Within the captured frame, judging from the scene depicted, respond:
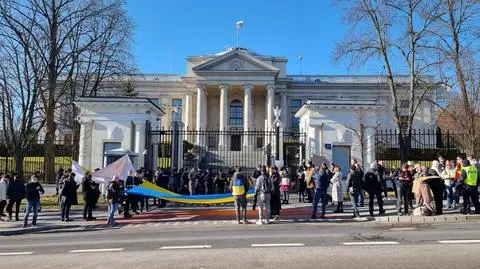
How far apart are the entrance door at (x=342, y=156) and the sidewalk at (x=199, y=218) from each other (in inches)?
152

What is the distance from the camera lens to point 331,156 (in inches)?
934

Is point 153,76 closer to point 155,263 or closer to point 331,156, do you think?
point 331,156

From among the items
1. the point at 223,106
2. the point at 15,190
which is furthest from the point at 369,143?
the point at 223,106

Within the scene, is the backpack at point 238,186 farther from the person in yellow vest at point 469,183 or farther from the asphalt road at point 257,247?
the person in yellow vest at point 469,183

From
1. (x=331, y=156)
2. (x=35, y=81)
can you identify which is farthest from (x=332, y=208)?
(x=35, y=81)

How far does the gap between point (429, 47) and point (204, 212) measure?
18.6 metres

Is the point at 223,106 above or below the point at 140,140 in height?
above

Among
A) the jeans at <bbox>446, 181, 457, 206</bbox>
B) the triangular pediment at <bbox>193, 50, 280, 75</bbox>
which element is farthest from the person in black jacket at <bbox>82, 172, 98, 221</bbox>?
the triangular pediment at <bbox>193, 50, 280, 75</bbox>

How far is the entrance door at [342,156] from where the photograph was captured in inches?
936

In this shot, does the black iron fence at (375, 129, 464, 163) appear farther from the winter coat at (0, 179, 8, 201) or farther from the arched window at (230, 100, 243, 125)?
the arched window at (230, 100, 243, 125)

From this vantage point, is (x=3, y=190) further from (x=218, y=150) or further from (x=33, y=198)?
(x=218, y=150)

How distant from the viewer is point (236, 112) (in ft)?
231

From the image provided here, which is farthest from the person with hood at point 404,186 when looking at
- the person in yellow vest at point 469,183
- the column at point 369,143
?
the column at point 369,143

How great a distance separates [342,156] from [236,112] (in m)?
47.1
